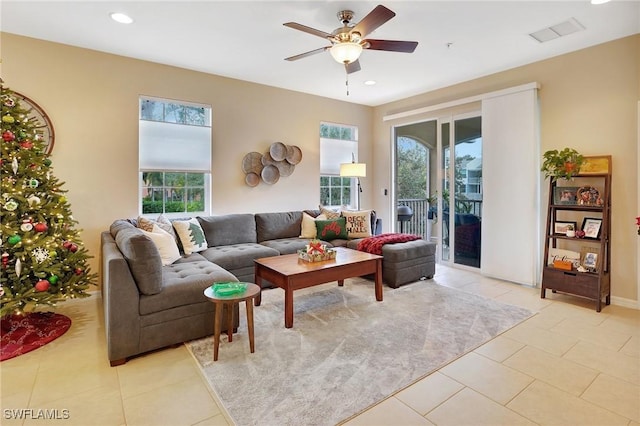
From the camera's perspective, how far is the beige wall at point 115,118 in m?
3.61

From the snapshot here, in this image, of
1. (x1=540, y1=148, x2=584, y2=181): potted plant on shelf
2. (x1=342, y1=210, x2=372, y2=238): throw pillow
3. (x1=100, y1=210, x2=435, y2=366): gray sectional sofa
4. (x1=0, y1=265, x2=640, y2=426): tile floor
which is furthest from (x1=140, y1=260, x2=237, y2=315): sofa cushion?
(x1=540, y1=148, x2=584, y2=181): potted plant on shelf

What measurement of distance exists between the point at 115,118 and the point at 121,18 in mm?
1242

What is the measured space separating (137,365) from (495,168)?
4.55 meters

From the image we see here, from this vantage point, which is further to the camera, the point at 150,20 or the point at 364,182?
the point at 364,182

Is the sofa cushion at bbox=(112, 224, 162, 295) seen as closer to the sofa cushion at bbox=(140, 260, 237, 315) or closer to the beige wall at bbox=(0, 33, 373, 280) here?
the sofa cushion at bbox=(140, 260, 237, 315)

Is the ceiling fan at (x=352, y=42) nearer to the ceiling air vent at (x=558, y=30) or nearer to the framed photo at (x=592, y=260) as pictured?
the ceiling air vent at (x=558, y=30)

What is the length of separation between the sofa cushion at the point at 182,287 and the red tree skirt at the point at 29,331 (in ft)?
3.26

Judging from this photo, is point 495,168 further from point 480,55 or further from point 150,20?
point 150,20

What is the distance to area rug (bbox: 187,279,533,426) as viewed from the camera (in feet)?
6.55

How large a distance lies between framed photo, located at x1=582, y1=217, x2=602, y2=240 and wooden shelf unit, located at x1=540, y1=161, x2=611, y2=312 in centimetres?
5

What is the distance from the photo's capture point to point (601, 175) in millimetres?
3574

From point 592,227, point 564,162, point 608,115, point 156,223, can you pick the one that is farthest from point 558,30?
point 156,223

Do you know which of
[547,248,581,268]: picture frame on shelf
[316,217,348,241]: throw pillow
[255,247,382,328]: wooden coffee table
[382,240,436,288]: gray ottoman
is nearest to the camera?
[255,247,382,328]: wooden coffee table

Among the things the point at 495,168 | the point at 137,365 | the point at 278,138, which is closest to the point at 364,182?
the point at 278,138
